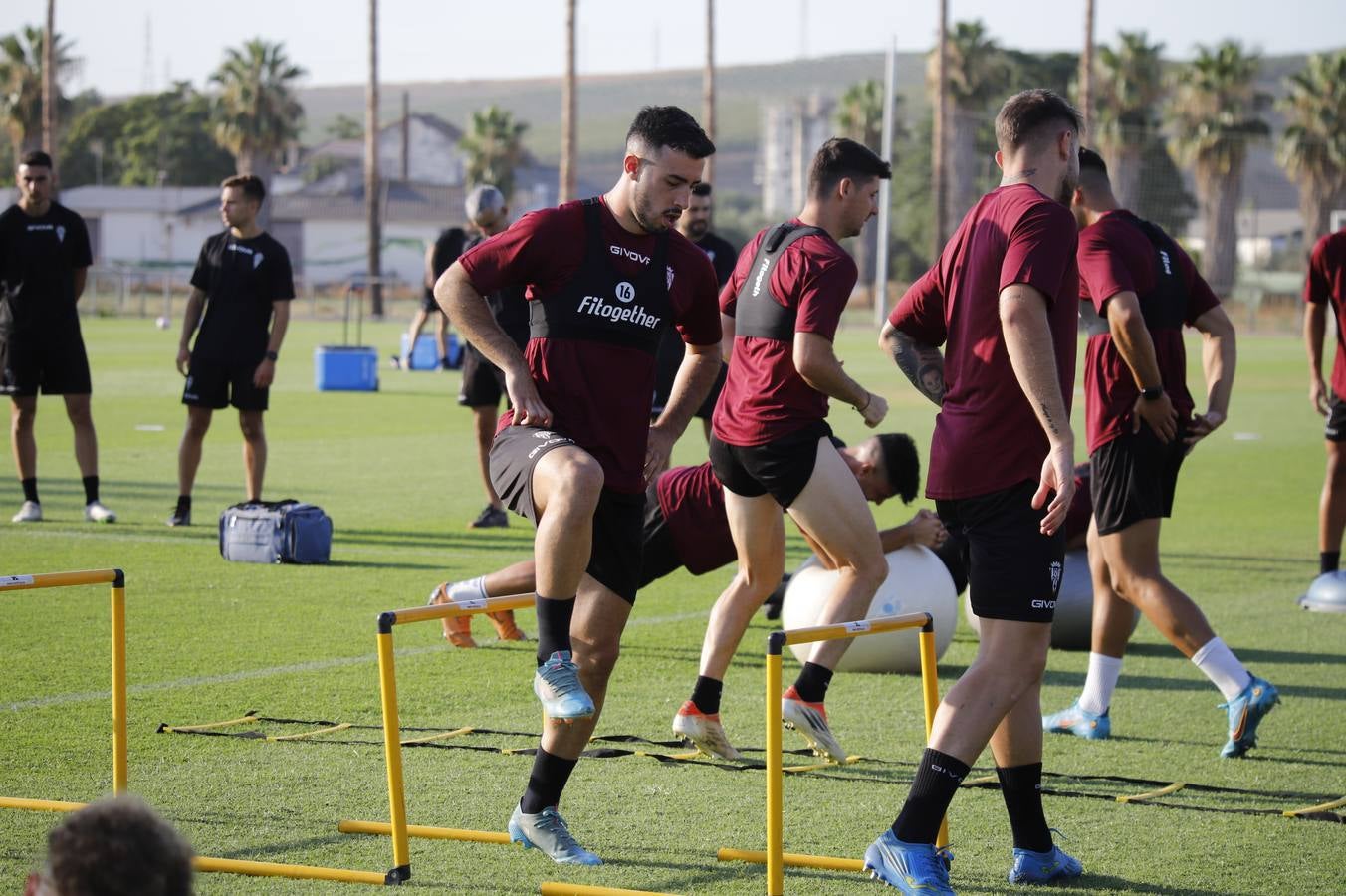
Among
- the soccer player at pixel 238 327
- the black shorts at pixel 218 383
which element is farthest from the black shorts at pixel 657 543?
the black shorts at pixel 218 383

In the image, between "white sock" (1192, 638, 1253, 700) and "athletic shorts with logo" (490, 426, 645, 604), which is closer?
"athletic shorts with logo" (490, 426, 645, 604)

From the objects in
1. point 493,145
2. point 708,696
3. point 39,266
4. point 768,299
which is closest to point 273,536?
point 39,266

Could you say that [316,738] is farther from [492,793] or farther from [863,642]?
[863,642]

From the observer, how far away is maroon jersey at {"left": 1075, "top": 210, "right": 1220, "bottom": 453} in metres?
6.85

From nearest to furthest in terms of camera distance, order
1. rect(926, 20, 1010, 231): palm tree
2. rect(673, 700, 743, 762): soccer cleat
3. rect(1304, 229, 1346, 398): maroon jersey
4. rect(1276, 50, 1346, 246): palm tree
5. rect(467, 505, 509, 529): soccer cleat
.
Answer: rect(673, 700, 743, 762): soccer cleat → rect(1304, 229, 1346, 398): maroon jersey → rect(467, 505, 509, 529): soccer cleat → rect(1276, 50, 1346, 246): palm tree → rect(926, 20, 1010, 231): palm tree

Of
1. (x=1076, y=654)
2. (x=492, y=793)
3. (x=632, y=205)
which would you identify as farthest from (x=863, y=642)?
(x=632, y=205)

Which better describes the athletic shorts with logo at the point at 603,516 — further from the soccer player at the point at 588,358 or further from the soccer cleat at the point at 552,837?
the soccer cleat at the point at 552,837

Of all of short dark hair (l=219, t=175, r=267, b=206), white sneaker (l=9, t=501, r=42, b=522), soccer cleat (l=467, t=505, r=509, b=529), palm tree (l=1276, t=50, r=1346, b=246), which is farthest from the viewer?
palm tree (l=1276, t=50, r=1346, b=246)

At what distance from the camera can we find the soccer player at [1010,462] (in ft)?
16.1

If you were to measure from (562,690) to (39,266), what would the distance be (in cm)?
898

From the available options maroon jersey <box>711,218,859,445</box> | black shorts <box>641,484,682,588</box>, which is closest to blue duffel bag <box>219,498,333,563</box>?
black shorts <box>641,484,682,588</box>

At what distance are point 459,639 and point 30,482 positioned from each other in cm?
542

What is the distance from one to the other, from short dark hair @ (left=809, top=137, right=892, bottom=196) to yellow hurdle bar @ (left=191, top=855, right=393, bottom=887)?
339cm

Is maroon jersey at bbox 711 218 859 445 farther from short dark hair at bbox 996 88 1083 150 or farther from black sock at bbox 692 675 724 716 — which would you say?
short dark hair at bbox 996 88 1083 150
